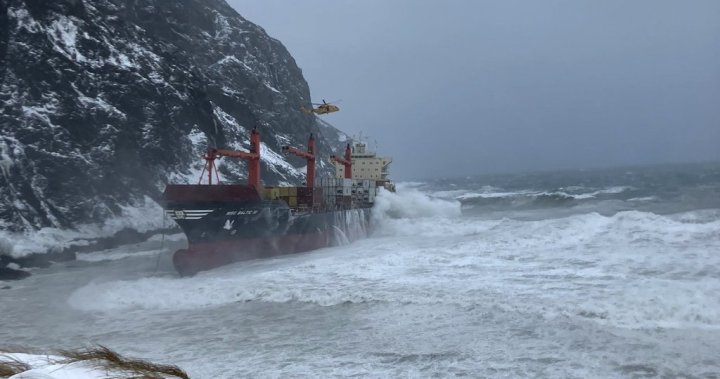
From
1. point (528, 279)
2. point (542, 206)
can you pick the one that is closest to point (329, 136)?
point (542, 206)

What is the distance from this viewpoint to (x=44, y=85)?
126ft

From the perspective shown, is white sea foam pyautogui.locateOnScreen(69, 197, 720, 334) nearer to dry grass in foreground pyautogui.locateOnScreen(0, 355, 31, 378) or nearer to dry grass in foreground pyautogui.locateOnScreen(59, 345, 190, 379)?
dry grass in foreground pyautogui.locateOnScreen(59, 345, 190, 379)

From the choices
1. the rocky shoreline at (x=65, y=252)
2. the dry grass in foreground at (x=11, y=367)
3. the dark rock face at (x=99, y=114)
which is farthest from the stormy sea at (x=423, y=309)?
the dark rock face at (x=99, y=114)

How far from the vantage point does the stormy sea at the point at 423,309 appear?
399 inches

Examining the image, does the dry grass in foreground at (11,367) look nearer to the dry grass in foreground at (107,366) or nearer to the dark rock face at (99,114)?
the dry grass in foreground at (107,366)

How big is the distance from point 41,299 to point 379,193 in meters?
29.3

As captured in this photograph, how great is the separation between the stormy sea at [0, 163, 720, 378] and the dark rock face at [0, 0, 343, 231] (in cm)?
973

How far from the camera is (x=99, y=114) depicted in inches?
1596

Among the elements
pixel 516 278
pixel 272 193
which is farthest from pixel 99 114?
pixel 516 278

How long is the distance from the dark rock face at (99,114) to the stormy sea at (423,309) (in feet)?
31.9

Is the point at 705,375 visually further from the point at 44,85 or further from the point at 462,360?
the point at 44,85

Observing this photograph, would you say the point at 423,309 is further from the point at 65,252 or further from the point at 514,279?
the point at 65,252

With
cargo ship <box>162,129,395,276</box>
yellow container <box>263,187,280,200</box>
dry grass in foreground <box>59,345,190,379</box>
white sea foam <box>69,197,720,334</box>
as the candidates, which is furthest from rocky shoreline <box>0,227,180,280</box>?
dry grass in foreground <box>59,345,190,379</box>

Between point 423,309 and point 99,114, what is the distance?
34.8m
